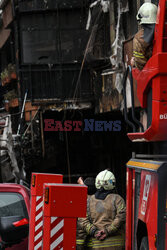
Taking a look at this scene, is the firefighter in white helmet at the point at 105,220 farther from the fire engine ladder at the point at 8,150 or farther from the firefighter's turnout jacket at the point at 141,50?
the fire engine ladder at the point at 8,150

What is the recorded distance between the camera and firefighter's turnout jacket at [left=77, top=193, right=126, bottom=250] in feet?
22.4

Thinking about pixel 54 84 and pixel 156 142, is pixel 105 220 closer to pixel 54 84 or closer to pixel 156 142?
pixel 156 142

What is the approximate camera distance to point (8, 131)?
16812 millimetres

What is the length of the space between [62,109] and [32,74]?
1666mm

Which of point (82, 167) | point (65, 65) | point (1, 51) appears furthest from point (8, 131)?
point (1, 51)

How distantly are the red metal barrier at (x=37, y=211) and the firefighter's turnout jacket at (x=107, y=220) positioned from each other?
580mm

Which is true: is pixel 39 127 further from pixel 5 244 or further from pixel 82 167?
pixel 5 244

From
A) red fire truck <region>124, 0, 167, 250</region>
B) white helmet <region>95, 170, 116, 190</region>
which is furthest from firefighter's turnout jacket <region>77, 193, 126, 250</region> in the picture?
red fire truck <region>124, 0, 167, 250</region>

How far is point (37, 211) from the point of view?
257 inches

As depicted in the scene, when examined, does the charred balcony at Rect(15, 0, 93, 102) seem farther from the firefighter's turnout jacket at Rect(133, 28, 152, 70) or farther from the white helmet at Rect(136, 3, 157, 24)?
the white helmet at Rect(136, 3, 157, 24)

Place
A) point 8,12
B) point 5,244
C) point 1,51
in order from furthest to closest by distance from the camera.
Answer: point 1,51, point 8,12, point 5,244

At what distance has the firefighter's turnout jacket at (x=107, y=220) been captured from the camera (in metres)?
6.82

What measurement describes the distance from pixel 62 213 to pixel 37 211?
34.7 inches

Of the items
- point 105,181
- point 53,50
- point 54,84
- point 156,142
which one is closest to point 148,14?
point 156,142
